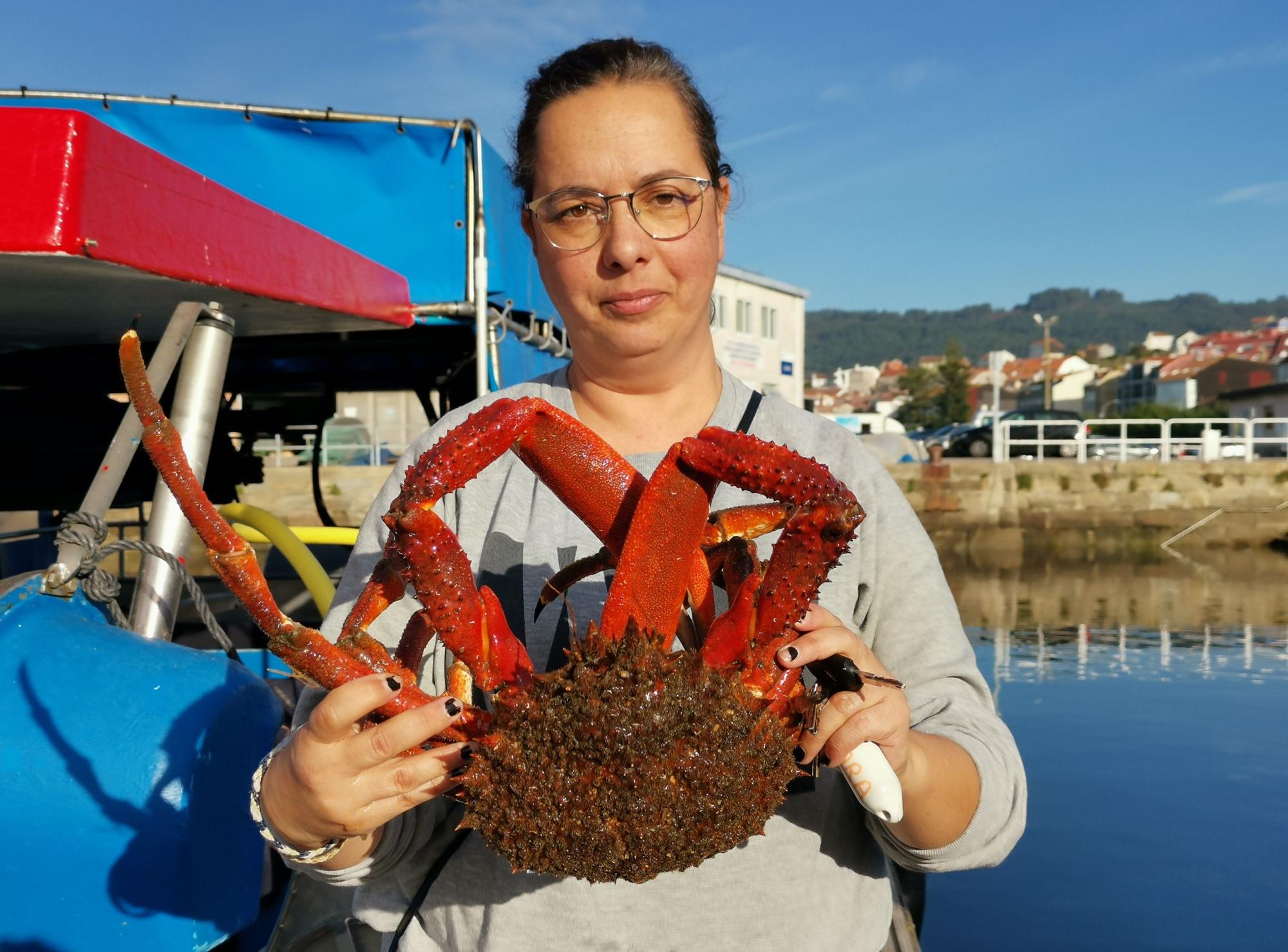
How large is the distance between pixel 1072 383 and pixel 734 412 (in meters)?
121

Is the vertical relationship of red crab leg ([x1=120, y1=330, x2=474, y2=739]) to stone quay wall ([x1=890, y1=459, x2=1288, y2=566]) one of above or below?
above

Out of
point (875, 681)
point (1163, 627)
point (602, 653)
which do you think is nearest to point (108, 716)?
point (602, 653)

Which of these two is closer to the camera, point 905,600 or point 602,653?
point 602,653

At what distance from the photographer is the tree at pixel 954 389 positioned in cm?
7925

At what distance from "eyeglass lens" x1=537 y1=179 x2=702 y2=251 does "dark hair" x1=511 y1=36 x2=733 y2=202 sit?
0.12m

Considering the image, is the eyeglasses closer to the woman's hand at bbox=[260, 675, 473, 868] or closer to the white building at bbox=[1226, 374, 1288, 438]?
the woman's hand at bbox=[260, 675, 473, 868]

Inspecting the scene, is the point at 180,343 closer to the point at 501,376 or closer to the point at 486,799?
the point at 486,799

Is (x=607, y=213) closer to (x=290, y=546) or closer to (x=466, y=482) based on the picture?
(x=466, y=482)

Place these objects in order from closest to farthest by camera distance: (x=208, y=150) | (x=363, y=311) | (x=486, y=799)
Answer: (x=486, y=799) → (x=363, y=311) → (x=208, y=150)

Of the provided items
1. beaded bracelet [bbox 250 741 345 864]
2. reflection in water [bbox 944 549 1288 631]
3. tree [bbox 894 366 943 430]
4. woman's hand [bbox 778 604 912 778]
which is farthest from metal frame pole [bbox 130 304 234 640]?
tree [bbox 894 366 943 430]

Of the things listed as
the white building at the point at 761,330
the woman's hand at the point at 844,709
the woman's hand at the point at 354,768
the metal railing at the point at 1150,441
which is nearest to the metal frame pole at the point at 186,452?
the woman's hand at the point at 354,768

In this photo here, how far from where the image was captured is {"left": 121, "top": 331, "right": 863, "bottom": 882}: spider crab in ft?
5.08

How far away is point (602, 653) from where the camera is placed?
1.63 metres

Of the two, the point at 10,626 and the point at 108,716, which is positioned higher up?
the point at 10,626
